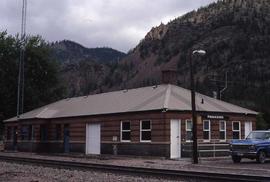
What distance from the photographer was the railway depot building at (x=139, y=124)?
111 ft

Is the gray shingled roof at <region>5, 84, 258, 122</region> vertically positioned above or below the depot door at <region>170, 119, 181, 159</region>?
above

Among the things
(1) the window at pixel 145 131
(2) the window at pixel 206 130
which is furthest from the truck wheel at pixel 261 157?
(1) the window at pixel 145 131

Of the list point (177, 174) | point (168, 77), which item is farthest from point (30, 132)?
point (177, 174)

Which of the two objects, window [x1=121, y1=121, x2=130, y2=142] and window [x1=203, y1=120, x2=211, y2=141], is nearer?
window [x1=203, y1=120, x2=211, y2=141]

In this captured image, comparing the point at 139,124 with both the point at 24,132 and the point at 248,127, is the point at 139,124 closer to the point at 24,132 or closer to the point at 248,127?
the point at 248,127

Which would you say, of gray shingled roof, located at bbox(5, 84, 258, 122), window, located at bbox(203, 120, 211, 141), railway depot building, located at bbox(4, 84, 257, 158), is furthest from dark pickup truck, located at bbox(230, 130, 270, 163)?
window, located at bbox(203, 120, 211, 141)

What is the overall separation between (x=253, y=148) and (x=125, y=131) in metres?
10.7

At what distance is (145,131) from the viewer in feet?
115

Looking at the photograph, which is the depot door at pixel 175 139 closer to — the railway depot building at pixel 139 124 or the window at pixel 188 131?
the railway depot building at pixel 139 124

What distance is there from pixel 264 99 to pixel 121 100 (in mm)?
61495

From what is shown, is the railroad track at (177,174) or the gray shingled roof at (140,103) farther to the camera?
the gray shingled roof at (140,103)

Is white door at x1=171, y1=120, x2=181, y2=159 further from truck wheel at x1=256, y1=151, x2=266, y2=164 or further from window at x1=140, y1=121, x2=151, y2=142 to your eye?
truck wheel at x1=256, y1=151, x2=266, y2=164

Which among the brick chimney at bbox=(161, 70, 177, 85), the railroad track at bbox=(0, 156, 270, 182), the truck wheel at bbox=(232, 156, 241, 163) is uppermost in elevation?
the brick chimney at bbox=(161, 70, 177, 85)

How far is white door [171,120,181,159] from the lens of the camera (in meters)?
33.6
